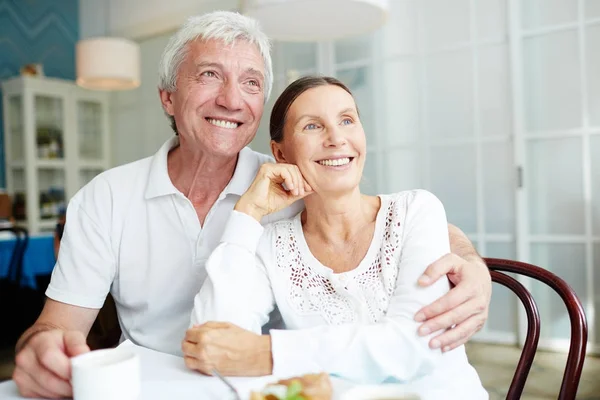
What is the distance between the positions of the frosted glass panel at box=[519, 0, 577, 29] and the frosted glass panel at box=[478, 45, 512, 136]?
0.74ft

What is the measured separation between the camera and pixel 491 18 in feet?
11.9

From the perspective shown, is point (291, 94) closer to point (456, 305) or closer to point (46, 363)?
→ point (456, 305)

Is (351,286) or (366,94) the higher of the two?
(366,94)

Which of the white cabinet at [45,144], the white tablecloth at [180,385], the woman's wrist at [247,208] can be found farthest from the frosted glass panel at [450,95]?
the white cabinet at [45,144]

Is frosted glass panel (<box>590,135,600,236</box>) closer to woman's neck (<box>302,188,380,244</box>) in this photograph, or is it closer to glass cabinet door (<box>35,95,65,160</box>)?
woman's neck (<box>302,188,380,244</box>)

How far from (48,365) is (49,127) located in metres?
5.43

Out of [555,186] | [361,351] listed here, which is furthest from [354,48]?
[361,351]

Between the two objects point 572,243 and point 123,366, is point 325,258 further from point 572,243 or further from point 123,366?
point 572,243

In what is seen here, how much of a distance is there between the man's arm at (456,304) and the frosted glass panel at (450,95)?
2797 millimetres

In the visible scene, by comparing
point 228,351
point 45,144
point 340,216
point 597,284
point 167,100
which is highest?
point 45,144

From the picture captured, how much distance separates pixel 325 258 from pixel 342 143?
29 centimetres

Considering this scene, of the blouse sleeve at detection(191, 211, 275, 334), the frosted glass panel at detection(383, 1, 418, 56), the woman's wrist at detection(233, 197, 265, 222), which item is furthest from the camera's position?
the frosted glass panel at detection(383, 1, 418, 56)

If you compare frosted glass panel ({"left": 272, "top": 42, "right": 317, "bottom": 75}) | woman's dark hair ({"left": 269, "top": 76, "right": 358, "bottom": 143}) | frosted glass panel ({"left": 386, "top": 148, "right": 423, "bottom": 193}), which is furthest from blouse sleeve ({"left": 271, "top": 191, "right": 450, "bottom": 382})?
frosted glass panel ({"left": 272, "top": 42, "right": 317, "bottom": 75})

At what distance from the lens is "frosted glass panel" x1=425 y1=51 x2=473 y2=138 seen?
12.3ft
